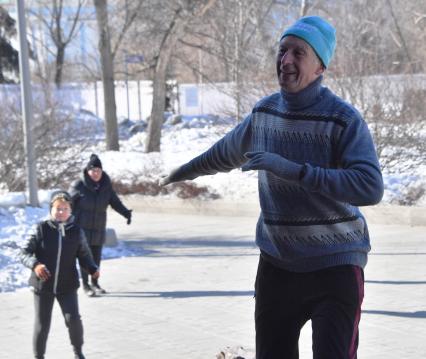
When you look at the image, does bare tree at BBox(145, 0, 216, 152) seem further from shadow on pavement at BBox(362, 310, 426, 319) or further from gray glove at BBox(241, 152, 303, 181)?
gray glove at BBox(241, 152, 303, 181)

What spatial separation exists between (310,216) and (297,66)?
0.54 metres

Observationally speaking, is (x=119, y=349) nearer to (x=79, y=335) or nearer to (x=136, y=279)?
(x=79, y=335)

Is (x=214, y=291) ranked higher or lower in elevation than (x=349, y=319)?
lower

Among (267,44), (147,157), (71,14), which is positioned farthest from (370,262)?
(71,14)

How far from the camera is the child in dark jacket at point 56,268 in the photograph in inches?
249

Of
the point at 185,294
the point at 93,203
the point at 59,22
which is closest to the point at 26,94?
the point at 93,203

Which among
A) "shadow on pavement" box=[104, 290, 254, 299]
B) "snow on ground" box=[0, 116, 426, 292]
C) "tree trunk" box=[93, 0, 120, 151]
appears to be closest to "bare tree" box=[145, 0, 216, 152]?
"tree trunk" box=[93, 0, 120, 151]

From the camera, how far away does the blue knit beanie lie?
10.7 ft

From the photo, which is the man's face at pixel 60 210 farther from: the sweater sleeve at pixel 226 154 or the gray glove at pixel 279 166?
the gray glove at pixel 279 166

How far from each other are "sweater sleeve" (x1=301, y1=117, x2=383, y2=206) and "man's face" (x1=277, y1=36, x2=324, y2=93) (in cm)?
24

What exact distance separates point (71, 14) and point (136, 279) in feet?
130

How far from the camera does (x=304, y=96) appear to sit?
10.7 feet

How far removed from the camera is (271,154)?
10.1 feet

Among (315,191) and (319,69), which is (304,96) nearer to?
(319,69)
